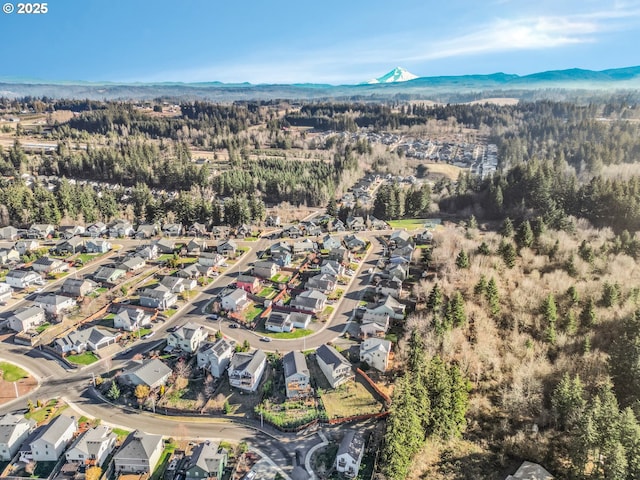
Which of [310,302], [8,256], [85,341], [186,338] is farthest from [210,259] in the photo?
[8,256]

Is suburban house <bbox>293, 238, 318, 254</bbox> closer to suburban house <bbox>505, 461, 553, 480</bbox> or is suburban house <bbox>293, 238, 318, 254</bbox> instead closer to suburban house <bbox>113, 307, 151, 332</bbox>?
suburban house <bbox>113, 307, 151, 332</bbox>

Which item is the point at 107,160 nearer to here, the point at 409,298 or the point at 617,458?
the point at 409,298

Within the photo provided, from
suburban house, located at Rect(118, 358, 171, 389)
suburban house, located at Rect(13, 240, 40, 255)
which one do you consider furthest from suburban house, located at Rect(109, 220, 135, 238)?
suburban house, located at Rect(118, 358, 171, 389)

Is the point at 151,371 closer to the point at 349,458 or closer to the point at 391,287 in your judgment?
the point at 349,458

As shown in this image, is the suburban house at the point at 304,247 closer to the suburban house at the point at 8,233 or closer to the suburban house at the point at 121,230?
the suburban house at the point at 121,230

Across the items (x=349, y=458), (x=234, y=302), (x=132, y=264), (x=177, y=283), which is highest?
(x=132, y=264)

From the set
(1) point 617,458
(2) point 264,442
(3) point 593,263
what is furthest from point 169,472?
(3) point 593,263
